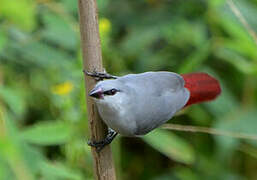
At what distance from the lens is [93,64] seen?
1259 millimetres

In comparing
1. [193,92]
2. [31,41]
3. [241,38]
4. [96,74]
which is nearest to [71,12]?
[31,41]

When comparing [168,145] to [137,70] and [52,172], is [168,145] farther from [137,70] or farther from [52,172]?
[52,172]

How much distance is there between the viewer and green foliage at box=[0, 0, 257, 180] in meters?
1.92

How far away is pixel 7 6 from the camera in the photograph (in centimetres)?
178

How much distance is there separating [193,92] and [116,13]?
141 cm

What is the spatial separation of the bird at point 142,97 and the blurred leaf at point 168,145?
2.29 feet

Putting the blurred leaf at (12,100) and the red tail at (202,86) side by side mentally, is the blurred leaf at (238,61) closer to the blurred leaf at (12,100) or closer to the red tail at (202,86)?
the red tail at (202,86)

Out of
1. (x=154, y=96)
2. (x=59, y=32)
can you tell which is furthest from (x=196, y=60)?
(x=154, y=96)

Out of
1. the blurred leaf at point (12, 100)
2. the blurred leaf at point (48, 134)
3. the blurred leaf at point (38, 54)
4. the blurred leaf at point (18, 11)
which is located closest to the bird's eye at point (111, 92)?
the blurred leaf at point (48, 134)

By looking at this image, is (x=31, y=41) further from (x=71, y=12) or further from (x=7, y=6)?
(x=7, y=6)

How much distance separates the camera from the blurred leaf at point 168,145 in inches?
87.5

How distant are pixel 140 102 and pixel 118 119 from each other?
10cm

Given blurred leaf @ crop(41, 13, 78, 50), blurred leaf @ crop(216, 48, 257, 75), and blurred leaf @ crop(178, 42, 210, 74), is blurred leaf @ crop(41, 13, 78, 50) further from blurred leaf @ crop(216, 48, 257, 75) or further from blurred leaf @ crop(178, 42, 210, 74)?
blurred leaf @ crop(216, 48, 257, 75)

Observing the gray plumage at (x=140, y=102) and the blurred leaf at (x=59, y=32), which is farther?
the blurred leaf at (x=59, y=32)
